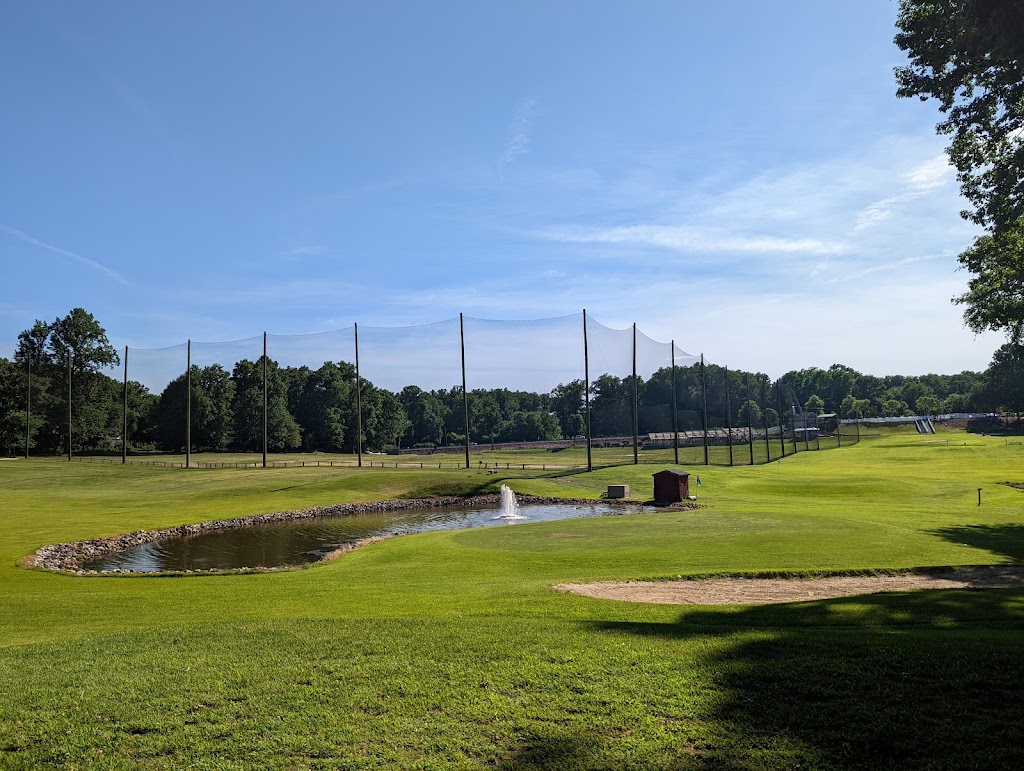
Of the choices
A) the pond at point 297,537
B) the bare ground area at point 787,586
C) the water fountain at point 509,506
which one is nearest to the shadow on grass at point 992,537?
→ the bare ground area at point 787,586

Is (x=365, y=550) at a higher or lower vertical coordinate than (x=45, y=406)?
lower

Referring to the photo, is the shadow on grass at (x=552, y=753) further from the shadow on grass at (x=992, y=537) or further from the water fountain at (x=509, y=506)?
the water fountain at (x=509, y=506)

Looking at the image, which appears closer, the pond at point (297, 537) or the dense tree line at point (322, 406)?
the pond at point (297, 537)

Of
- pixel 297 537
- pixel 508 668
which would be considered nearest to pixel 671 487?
pixel 297 537

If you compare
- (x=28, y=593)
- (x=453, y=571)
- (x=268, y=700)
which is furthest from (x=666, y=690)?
(x=28, y=593)

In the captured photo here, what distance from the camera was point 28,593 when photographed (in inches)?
651

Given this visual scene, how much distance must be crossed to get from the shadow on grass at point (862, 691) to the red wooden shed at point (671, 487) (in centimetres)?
2671

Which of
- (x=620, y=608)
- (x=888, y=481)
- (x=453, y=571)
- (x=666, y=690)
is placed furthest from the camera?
(x=888, y=481)

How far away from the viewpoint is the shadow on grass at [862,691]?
5309mm

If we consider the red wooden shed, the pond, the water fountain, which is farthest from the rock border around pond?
the red wooden shed

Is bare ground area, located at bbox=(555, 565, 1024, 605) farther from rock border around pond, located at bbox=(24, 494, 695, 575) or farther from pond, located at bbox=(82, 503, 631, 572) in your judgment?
pond, located at bbox=(82, 503, 631, 572)

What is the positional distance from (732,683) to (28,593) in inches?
667

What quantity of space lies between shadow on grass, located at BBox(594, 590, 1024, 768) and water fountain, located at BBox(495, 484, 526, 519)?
28128 millimetres

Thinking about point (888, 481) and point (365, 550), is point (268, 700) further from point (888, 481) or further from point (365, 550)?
point (888, 481)
